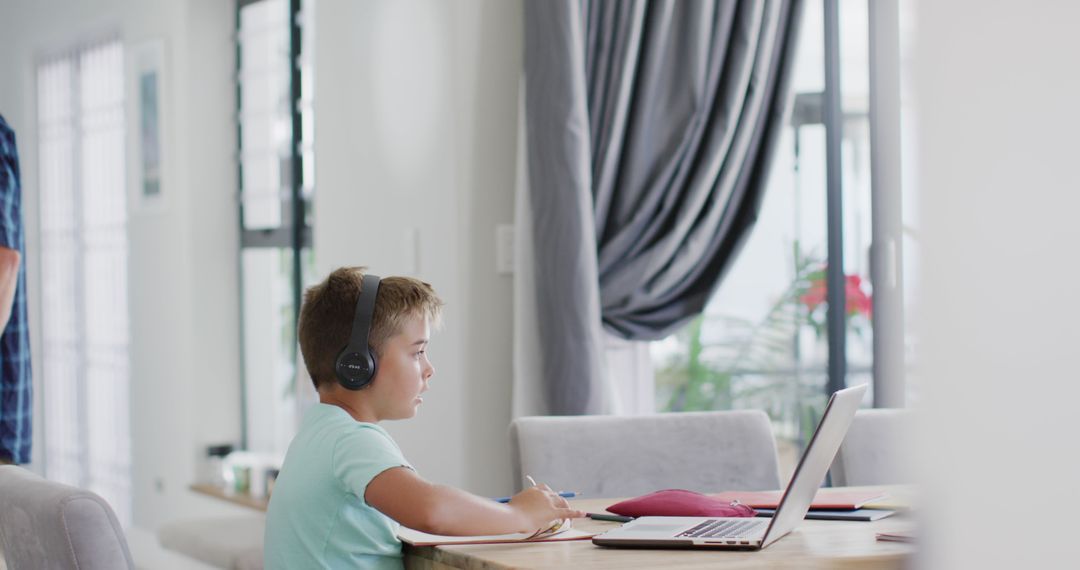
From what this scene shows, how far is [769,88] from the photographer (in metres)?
3.13

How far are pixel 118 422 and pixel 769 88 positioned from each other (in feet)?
11.2

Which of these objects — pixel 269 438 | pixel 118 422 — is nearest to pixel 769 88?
pixel 269 438

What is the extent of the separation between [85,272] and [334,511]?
4563 millimetres

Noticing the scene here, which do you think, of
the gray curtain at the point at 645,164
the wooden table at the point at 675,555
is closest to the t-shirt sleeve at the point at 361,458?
the wooden table at the point at 675,555

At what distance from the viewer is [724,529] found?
57.6 inches

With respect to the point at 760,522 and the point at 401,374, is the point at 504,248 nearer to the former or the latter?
the point at 401,374

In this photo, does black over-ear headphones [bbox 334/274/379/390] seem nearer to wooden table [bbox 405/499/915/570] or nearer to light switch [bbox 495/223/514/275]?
wooden table [bbox 405/499/915/570]

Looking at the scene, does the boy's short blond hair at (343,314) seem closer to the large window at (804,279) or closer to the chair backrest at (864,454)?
the chair backrest at (864,454)

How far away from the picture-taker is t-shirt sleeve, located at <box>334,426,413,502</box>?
144 centimetres

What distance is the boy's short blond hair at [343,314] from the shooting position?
5.31 feet

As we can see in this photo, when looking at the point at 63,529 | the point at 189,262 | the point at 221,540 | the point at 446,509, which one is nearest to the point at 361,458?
the point at 446,509

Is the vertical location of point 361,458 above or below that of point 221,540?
above

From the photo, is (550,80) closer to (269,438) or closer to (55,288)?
(269,438)

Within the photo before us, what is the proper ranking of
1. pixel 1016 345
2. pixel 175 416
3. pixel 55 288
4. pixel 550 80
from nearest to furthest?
1. pixel 1016 345
2. pixel 550 80
3. pixel 175 416
4. pixel 55 288
